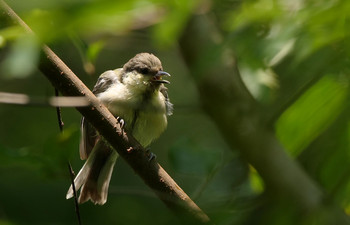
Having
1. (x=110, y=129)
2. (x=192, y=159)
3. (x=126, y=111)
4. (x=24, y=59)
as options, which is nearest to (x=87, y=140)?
(x=126, y=111)

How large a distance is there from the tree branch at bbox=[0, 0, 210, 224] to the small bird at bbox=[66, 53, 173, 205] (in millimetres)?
1205

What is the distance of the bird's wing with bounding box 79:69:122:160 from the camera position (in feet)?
13.9

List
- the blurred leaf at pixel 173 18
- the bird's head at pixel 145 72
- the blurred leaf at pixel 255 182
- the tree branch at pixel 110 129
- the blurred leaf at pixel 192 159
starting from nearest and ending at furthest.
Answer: the blurred leaf at pixel 173 18 < the blurred leaf at pixel 192 159 < the tree branch at pixel 110 129 < the blurred leaf at pixel 255 182 < the bird's head at pixel 145 72

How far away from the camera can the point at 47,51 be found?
227cm

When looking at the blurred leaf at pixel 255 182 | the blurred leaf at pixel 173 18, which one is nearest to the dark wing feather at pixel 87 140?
the blurred leaf at pixel 255 182

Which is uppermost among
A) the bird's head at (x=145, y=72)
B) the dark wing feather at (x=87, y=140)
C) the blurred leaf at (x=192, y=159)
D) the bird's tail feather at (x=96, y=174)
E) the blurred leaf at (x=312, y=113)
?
the blurred leaf at (x=312, y=113)

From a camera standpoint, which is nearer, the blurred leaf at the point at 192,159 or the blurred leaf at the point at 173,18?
the blurred leaf at the point at 173,18

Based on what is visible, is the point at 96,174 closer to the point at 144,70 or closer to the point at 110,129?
the point at 144,70

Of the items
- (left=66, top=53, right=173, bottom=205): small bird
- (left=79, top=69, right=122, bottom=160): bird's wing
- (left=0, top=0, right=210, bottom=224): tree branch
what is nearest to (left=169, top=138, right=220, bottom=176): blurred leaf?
(left=0, top=0, right=210, bottom=224): tree branch

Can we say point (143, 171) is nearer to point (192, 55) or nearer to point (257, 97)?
point (257, 97)

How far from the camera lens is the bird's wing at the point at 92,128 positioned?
13.9 ft

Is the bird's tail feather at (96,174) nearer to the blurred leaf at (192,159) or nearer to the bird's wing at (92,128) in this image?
the bird's wing at (92,128)

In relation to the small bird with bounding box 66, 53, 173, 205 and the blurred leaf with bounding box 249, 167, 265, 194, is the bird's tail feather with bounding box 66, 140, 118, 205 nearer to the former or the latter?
the small bird with bounding box 66, 53, 173, 205

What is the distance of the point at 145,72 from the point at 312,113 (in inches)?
99.6
